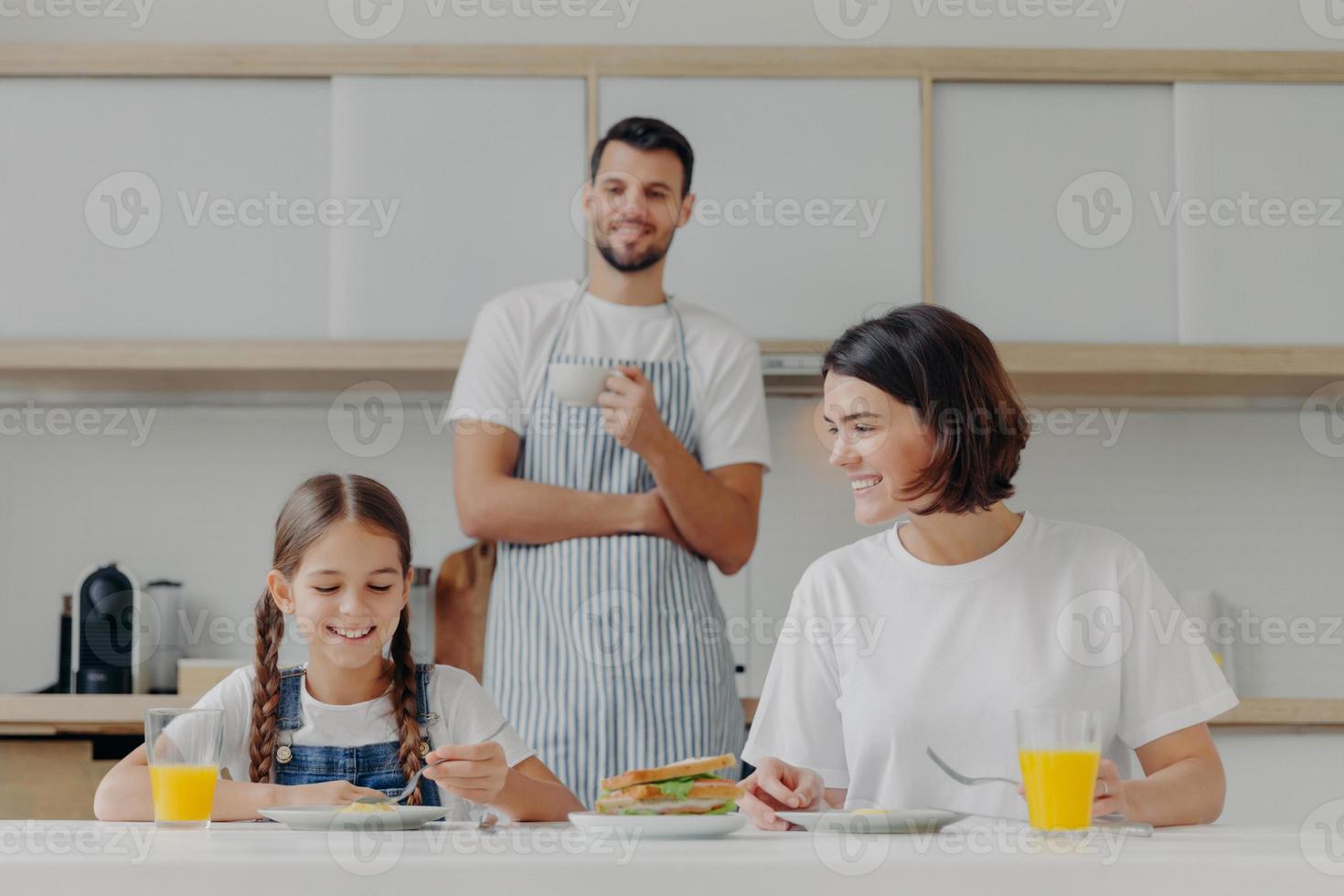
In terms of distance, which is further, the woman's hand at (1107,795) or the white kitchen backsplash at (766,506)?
the white kitchen backsplash at (766,506)

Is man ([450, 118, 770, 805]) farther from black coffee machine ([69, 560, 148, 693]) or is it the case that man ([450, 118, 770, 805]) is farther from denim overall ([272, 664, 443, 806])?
black coffee machine ([69, 560, 148, 693])

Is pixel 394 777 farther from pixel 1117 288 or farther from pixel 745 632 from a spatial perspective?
pixel 1117 288

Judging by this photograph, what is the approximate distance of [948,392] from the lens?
1.37 meters

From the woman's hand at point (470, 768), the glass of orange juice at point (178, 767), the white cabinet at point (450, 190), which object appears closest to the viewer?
the glass of orange juice at point (178, 767)

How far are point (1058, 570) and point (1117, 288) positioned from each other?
59.0 inches

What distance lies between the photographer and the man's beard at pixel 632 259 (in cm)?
216

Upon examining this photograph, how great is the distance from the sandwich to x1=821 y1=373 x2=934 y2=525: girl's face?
0.47 meters

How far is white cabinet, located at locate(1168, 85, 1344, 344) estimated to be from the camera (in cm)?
273

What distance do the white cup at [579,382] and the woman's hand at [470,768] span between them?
2.89ft

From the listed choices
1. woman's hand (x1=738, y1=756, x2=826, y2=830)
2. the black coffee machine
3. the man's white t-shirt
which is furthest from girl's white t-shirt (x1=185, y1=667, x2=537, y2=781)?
the black coffee machine

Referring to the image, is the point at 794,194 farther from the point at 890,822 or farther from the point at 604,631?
the point at 890,822

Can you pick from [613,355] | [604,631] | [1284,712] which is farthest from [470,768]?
[1284,712]

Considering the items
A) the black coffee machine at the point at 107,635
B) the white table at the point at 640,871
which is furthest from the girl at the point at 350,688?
the black coffee machine at the point at 107,635

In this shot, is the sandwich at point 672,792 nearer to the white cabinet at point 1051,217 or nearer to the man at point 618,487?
the man at point 618,487
